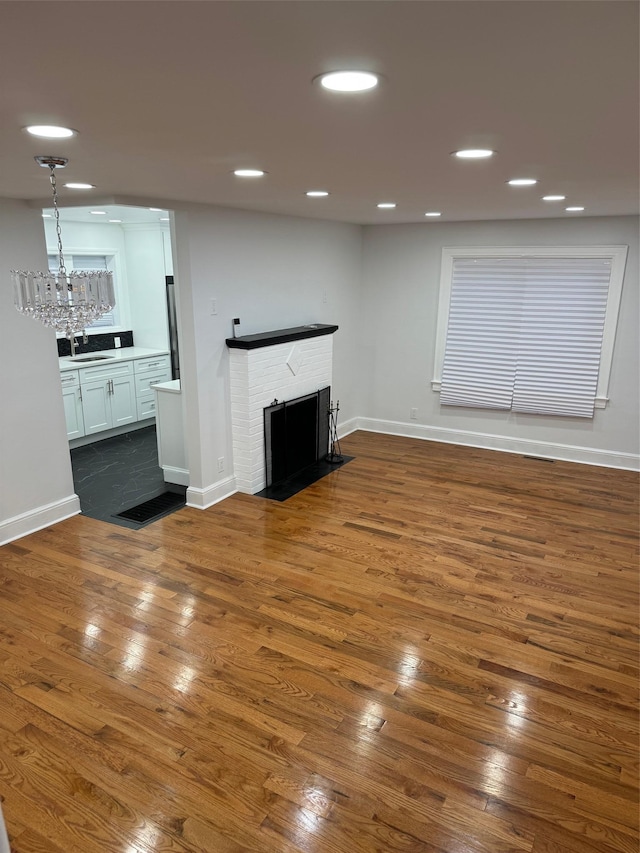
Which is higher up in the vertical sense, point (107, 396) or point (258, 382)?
point (258, 382)

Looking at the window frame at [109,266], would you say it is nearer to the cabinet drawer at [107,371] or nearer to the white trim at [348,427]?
the cabinet drawer at [107,371]

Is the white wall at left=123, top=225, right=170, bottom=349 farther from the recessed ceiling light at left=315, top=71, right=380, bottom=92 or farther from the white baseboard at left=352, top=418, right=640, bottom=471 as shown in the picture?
the recessed ceiling light at left=315, top=71, right=380, bottom=92

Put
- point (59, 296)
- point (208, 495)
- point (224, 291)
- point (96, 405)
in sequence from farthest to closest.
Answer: point (96, 405), point (208, 495), point (224, 291), point (59, 296)

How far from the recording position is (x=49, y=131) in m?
1.84

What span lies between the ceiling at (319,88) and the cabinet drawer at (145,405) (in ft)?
14.0

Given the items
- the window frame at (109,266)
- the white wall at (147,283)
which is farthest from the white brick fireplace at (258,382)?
the window frame at (109,266)

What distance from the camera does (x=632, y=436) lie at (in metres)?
5.76

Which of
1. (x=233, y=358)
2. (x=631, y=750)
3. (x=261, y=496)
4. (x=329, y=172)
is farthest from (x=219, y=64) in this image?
(x=261, y=496)

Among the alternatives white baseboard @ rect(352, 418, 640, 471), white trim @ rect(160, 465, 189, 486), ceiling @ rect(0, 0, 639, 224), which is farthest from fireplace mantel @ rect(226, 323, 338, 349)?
ceiling @ rect(0, 0, 639, 224)

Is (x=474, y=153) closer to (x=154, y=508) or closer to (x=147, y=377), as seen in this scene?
(x=154, y=508)

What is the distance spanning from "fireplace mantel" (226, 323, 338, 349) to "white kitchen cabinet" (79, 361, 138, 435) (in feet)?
7.44

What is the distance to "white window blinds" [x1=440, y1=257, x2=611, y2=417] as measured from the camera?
18.7 feet

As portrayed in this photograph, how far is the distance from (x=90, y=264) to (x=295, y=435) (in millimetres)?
3551

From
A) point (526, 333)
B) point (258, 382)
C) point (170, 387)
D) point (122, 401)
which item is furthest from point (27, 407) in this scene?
point (526, 333)
